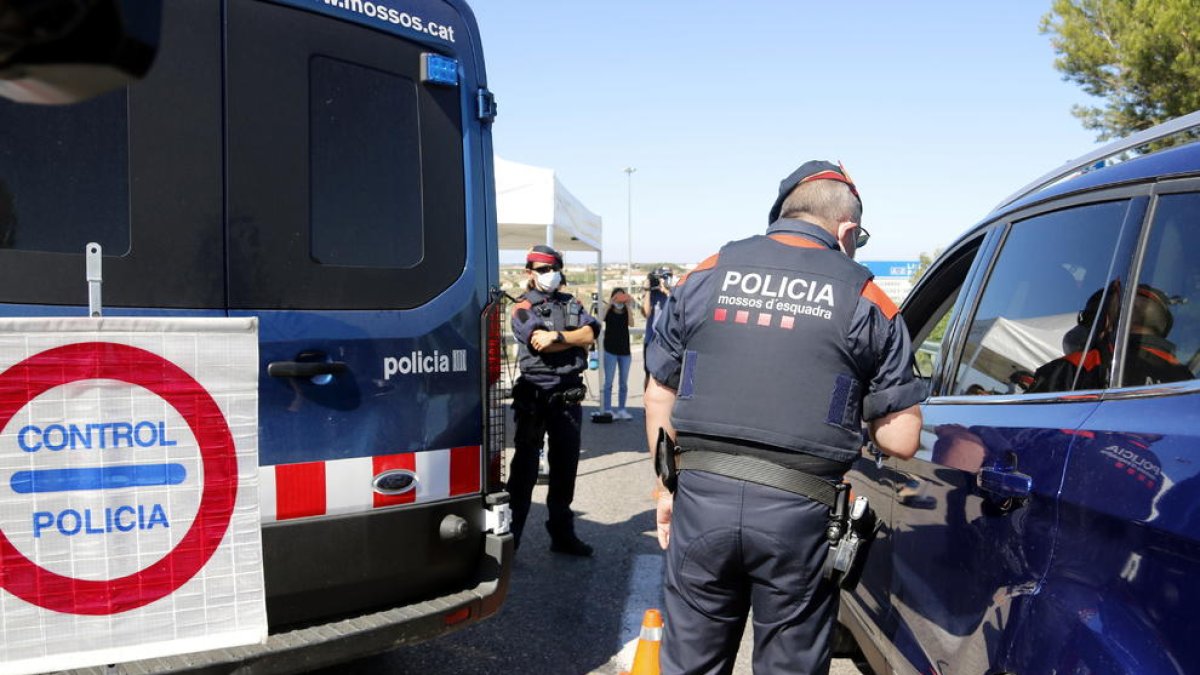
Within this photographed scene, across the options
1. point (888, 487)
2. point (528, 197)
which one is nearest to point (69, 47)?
point (888, 487)

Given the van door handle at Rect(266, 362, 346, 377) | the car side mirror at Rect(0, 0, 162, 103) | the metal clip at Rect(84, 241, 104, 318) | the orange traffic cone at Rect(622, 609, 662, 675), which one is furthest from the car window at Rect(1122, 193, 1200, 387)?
the metal clip at Rect(84, 241, 104, 318)

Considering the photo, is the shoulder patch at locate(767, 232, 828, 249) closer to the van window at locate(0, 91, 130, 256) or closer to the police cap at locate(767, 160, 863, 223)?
the police cap at locate(767, 160, 863, 223)

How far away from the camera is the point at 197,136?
250 cm

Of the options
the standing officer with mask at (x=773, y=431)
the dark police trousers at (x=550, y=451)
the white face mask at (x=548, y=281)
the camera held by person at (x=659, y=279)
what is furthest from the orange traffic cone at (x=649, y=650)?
the camera held by person at (x=659, y=279)

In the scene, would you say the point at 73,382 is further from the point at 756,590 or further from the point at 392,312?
the point at 756,590

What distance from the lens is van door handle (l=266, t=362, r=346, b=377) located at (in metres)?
2.57

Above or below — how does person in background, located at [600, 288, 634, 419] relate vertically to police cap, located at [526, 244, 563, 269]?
below

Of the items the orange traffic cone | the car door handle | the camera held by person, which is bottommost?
the orange traffic cone

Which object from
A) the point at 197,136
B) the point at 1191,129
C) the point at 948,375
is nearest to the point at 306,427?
the point at 197,136

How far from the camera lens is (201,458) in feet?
7.80

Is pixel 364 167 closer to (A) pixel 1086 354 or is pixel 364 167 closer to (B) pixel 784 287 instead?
(B) pixel 784 287

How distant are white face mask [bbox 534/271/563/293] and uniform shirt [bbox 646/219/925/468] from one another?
307 centimetres

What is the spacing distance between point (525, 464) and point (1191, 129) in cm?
379

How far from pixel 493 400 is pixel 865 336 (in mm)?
1366
